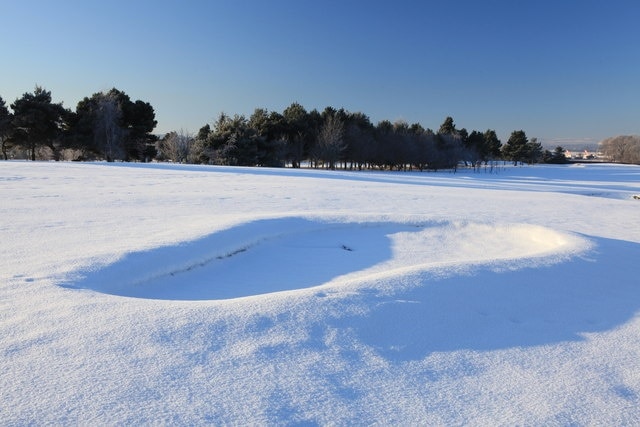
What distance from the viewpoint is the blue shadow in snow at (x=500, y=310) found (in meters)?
2.82

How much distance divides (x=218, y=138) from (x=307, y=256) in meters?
29.6

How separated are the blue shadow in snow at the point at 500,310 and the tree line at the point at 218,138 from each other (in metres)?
30.4

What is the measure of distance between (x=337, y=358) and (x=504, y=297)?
1.87 metres

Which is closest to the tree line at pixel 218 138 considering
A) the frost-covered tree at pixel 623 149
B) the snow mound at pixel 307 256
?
the snow mound at pixel 307 256

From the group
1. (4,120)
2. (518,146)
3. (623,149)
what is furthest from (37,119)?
(623,149)

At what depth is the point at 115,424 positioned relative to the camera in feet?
6.04

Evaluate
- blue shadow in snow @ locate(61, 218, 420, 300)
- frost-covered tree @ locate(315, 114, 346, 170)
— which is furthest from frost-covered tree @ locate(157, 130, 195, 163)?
blue shadow in snow @ locate(61, 218, 420, 300)

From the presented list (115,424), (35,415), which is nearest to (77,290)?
(35,415)

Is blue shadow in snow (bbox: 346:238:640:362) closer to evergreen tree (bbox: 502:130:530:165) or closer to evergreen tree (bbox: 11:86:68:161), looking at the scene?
evergreen tree (bbox: 11:86:68:161)

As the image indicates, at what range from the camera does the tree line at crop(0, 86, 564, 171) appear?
32.8m

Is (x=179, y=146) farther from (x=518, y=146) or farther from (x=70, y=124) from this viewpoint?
(x=518, y=146)

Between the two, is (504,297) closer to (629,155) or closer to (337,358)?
(337,358)

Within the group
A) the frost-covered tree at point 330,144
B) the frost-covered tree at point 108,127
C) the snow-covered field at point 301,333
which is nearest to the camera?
the snow-covered field at point 301,333

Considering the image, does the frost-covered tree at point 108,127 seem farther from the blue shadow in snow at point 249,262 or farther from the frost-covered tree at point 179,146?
the blue shadow in snow at point 249,262
